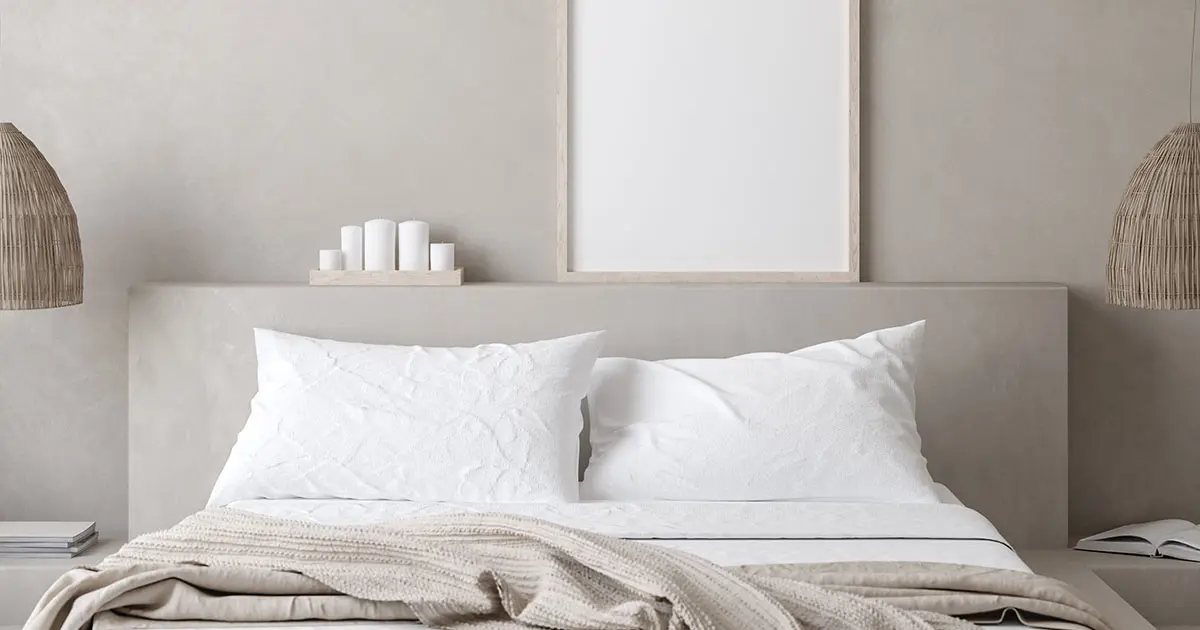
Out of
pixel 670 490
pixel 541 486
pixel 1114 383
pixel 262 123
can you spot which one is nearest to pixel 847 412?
pixel 670 490

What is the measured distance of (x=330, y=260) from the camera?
3.10 metres

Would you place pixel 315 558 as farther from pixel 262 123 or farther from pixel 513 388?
pixel 262 123

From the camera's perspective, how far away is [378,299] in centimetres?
304

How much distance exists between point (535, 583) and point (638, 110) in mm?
1681

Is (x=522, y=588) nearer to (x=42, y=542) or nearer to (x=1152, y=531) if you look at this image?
(x=42, y=542)

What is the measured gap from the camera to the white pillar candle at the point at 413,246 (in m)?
3.11

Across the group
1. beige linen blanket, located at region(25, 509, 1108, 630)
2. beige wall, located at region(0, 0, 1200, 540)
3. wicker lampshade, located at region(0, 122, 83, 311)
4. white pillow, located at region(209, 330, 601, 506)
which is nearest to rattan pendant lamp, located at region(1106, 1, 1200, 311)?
beige wall, located at region(0, 0, 1200, 540)

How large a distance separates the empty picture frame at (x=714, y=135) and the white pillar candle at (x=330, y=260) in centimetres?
61

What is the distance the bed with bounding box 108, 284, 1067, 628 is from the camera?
118 inches

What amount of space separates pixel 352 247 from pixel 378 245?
0.25 ft

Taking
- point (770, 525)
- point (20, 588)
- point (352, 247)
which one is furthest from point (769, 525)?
point (20, 588)

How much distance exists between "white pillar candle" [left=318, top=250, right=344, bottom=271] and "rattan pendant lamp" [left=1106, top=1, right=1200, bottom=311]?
203cm

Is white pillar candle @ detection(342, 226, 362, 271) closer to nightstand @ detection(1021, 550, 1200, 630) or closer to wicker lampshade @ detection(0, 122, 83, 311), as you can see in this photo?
wicker lampshade @ detection(0, 122, 83, 311)

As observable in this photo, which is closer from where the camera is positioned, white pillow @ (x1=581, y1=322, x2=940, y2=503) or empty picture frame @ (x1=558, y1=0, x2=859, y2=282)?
white pillow @ (x1=581, y1=322, x2=940, y2=503)
